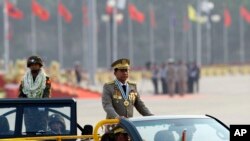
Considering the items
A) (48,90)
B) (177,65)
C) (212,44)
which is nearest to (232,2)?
(212,44)

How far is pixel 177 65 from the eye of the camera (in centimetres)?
4194

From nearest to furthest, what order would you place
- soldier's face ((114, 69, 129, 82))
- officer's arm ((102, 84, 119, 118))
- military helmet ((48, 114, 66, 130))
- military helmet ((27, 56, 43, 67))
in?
1. officer's arm ((102, 84, 119, 118))
2. soldier's face ((114, 69, 129, 82))
3. military helmet ((48, 114, 66, 130))
4. military helmet ((27, 56, 43, 67))

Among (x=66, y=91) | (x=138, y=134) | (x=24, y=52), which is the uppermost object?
(x=24, y=52)

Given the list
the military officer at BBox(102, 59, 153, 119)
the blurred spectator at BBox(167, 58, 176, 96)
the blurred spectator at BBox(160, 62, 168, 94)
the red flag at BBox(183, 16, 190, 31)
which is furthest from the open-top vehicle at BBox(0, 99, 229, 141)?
the red flag at BBox(183, 16, 190, 31)

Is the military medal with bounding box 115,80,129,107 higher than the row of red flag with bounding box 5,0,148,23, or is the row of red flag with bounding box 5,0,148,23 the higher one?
the row of red flag with bounding box 5,0,148,23

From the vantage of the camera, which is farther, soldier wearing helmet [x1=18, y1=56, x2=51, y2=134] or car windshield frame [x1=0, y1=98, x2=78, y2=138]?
soldier wearing helmet [x1=18, y1=56, x2=51, y2=134]

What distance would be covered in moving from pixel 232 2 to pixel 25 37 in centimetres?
2732

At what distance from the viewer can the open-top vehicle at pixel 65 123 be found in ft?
32.8

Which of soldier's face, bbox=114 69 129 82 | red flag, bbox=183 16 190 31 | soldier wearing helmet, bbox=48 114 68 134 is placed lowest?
soldier wearing helmet, bbox=48 114 68 134

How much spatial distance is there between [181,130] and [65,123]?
2152mm

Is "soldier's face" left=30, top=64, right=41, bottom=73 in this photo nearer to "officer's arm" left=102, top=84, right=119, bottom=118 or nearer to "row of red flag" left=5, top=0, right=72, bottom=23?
"officer's arm" left=102, top=84, right=119, bottom=118

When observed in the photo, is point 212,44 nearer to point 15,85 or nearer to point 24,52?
point 24,52

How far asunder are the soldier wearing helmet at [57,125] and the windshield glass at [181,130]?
1723 millimetres

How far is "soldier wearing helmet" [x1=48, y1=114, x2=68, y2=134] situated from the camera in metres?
11.6
